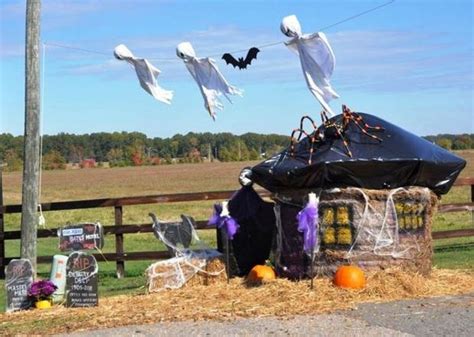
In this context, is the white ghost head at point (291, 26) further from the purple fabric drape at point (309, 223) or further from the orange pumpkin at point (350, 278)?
the orange pumpkin at point (350, 278)

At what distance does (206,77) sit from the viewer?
11414 millimetres

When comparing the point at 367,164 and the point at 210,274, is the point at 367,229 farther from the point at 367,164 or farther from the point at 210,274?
the point at 210,274

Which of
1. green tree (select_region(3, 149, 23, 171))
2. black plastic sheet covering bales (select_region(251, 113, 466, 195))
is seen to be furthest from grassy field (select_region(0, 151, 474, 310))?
black plastic sheet covering bales (select_region(251, 113, 466, 195))

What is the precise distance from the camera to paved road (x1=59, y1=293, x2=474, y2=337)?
23.6 feet

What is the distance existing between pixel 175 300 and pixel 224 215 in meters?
1.52

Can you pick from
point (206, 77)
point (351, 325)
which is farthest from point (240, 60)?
point (351, 325)

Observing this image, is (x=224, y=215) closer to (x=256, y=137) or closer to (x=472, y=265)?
(x=472, y=265)

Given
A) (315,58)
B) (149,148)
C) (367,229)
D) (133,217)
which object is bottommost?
(133,217)

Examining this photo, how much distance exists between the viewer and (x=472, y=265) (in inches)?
463

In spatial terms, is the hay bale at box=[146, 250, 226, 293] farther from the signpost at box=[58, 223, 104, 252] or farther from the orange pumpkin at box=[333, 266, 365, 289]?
the orange pumpkin at box=[333, 266, 365, 289]

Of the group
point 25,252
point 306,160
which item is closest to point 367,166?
point 306,160

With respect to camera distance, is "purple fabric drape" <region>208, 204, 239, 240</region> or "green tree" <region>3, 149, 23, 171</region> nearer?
"purple fabric drape" <region>208, 204, 239, 240</region>

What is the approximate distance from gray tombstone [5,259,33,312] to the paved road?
1916 mm

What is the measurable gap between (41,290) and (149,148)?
94.8 metres
